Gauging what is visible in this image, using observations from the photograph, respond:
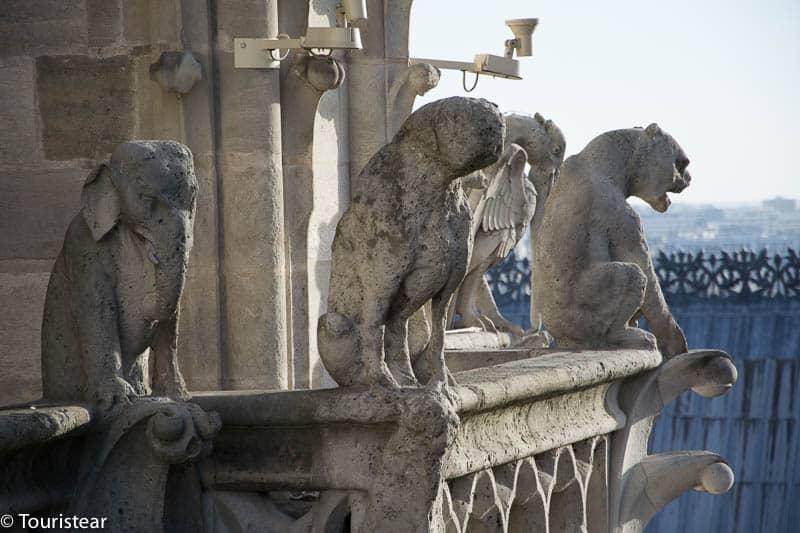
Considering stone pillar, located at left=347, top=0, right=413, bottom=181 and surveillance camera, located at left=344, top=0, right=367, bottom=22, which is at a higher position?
surveillance camera, located at left=344, top=0, right=367, bottom=22

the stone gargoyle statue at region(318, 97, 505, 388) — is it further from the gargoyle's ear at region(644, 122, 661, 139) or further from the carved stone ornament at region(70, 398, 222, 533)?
the gargoyle's ear at region(644, 122, 661, 139)

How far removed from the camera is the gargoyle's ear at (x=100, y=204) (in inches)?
202

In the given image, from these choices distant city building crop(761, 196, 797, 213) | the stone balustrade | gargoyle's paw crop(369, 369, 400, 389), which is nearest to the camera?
the stone balustrade

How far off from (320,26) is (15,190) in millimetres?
1456

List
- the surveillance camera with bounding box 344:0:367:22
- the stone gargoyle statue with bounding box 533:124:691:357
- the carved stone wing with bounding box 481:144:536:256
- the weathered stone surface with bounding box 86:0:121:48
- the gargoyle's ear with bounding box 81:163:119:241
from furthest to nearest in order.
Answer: the carved stone wing with bounding box 481:144:536:256, the stone gargoyle statue with bounding box 533:124:691:357, the surveillance camera with bounding box 344:0:367:22, the weathered stone surface with bounding box 86:0:121:48, the gargoyle's ear with bounding box 81:163:119:241

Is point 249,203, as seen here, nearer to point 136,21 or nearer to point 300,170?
point 300,170

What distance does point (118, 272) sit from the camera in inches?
203

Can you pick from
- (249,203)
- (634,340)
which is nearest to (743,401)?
(634,340)

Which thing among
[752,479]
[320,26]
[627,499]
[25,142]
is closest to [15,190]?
[25,142]

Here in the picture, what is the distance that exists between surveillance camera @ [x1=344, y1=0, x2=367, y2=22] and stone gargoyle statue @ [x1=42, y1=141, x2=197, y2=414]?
8.26ft

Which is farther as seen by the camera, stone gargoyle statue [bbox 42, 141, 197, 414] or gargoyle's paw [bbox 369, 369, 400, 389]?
gargoyle's paw [bbox 369, 369, 400, 389]

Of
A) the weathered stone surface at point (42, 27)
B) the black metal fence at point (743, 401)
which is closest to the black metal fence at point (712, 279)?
the black metal fence at point (743, 401)

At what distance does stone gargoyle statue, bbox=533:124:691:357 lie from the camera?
7.67m

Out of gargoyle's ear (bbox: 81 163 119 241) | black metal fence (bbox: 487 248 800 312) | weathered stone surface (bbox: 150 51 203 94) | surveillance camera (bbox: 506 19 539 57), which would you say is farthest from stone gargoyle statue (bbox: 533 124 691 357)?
black metal fence (bbox: 487 248 800 312)
